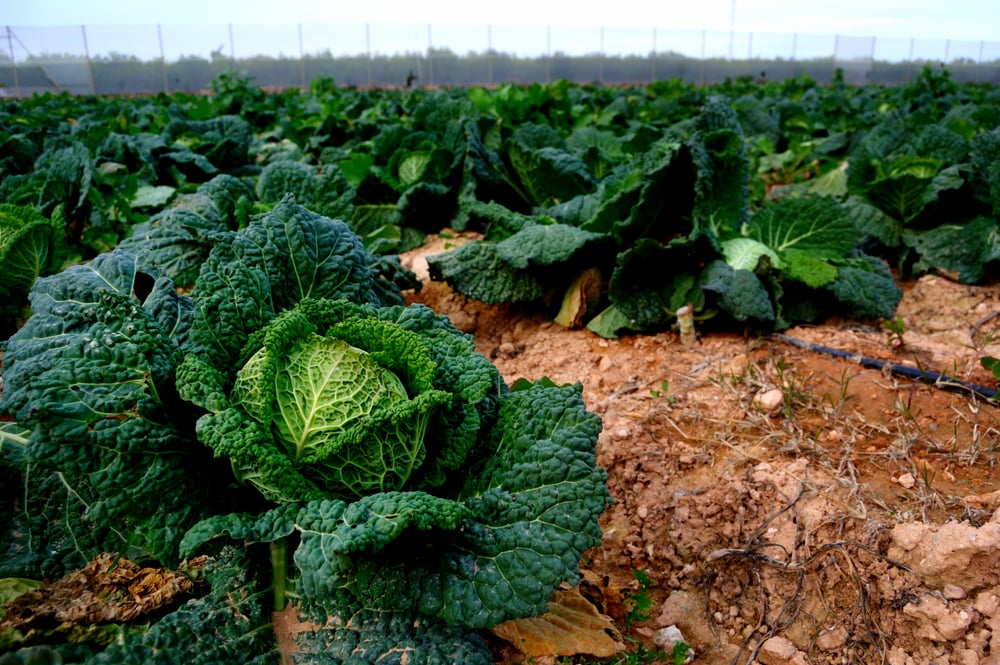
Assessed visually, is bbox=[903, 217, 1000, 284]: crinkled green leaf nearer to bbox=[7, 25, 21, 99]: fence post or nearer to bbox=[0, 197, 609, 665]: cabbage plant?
bbox=[0, 197, 609, 665]: cabbage plant

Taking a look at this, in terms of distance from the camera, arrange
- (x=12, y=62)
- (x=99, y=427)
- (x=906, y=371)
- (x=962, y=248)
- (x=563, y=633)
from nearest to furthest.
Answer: (x=99, y=427), (x=563, y=633), (x=906, y=371), (x=962, y=248), (x=12, y=62)

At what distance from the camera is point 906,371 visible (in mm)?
3547

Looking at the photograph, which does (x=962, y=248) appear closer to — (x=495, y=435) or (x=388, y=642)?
(x=495, y=435)

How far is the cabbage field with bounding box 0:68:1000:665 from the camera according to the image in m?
1.79

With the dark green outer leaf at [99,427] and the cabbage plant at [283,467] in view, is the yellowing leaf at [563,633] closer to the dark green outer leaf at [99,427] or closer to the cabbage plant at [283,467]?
the cabbage plant at [283,467]

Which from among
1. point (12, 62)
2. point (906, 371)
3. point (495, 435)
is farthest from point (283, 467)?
point (12, 62)

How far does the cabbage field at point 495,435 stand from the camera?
1.79 metres

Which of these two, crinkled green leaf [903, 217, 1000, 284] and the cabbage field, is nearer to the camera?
the cabbage field

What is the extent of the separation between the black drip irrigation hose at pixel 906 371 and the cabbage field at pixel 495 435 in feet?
0.05

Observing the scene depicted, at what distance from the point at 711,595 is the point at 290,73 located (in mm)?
32202

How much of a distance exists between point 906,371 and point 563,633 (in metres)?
2.37

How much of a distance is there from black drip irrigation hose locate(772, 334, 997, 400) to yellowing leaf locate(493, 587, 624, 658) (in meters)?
2.13

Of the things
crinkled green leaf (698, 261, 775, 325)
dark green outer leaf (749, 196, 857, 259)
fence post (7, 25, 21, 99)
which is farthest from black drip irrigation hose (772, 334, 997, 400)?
fence post (7, 25, 21, 99)

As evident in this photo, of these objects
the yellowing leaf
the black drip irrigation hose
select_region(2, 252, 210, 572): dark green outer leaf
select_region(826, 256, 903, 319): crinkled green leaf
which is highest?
select_region(2, 252, 210, 572): dark green outer leaf
